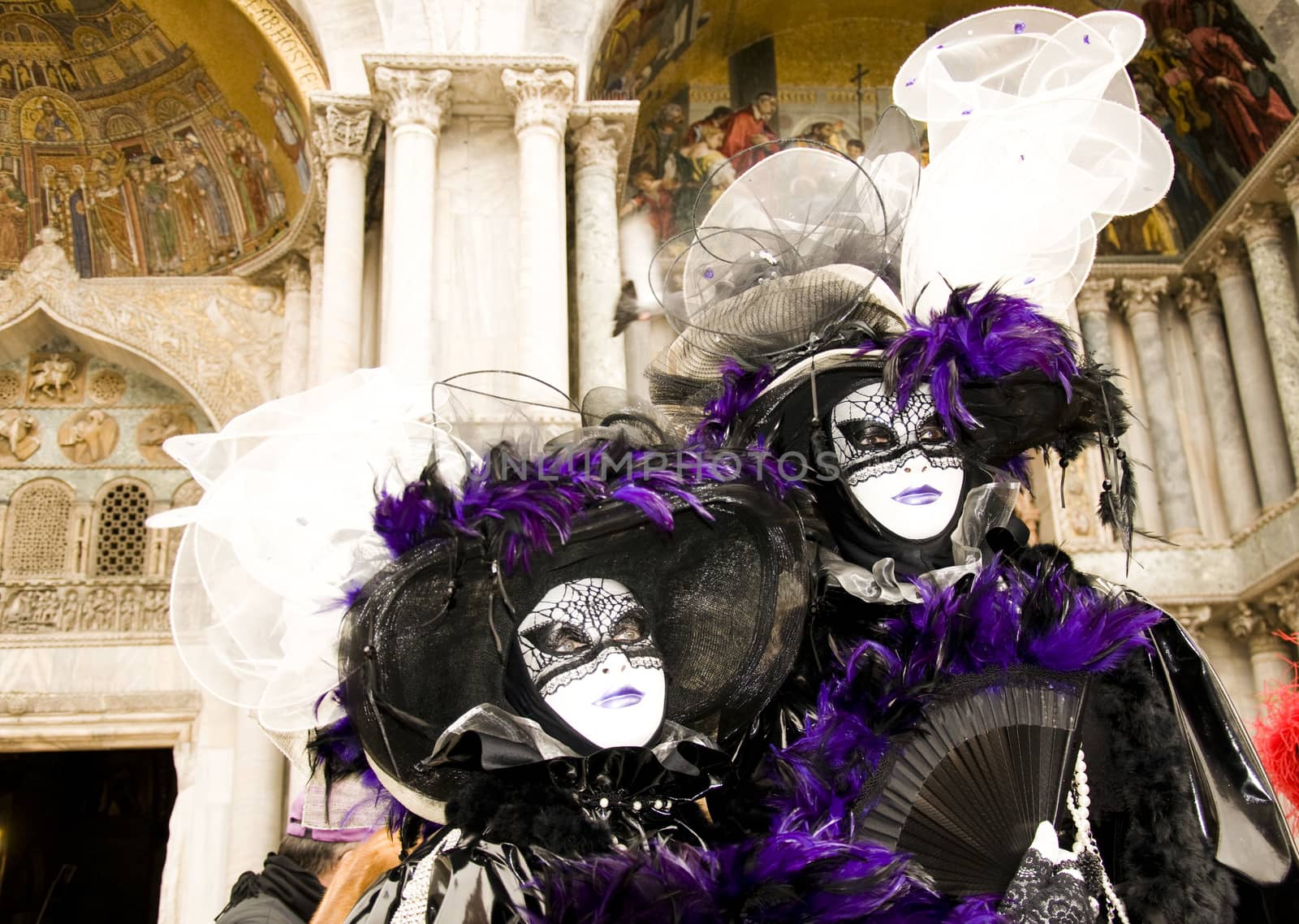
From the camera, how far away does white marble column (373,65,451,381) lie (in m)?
6.62

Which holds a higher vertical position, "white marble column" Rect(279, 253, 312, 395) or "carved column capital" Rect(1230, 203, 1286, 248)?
"carved column capital" Rect(1230, 203, 1286, 248)

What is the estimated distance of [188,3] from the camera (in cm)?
871

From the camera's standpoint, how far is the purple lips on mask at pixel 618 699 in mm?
2227

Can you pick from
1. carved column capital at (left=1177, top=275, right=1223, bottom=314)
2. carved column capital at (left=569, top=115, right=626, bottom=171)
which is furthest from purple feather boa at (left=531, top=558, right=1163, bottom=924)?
carved column capital at (left=1177, top=275, right=1223, bottom=314)

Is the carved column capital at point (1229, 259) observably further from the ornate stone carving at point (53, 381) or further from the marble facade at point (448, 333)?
the ornate stone carving at point (53, 381)

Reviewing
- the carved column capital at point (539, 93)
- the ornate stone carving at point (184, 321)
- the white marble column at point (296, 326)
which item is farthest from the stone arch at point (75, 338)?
the carved column capital at point (539, 93)

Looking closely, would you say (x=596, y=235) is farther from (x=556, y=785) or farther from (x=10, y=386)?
(x=556, y=785)

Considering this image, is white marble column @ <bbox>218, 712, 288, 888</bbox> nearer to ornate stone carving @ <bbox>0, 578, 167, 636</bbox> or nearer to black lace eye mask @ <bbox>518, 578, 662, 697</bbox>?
ornate stone carving @ <bbox>0, 578, 167, 636</bbox>

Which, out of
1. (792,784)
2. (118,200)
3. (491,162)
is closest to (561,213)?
(491,162)

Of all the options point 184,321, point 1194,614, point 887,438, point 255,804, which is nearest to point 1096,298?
point 1194,614

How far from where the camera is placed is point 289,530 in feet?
8.14

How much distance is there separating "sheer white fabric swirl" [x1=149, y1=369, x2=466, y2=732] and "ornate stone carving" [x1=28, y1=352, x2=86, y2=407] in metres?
7.50

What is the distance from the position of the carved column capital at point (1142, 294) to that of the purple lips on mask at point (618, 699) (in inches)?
370

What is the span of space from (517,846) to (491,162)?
19.2 feet
